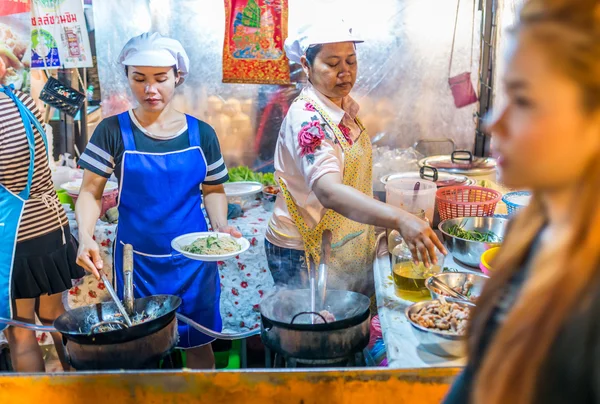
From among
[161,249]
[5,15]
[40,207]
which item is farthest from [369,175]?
[5,15]

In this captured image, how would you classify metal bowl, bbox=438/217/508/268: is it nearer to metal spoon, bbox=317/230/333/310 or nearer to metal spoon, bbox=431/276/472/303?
metal spoon, bbox=431/276/472/303

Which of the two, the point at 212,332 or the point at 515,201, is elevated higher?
the point at 515,201

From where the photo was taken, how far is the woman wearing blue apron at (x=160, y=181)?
9.52ft

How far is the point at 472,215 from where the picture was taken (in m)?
3.03

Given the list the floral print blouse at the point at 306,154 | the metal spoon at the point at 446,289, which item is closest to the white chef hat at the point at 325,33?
the floral print blouse at the point at 306,154

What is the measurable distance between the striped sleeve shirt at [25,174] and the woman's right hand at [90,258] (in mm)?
809

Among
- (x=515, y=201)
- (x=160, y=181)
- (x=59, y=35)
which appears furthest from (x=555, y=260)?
(x=59, y=35)

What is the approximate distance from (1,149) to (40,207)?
15.9 inches

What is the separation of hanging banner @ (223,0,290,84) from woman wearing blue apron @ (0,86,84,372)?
6.32 ft

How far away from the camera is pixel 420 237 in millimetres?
2039

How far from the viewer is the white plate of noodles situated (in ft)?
8.84

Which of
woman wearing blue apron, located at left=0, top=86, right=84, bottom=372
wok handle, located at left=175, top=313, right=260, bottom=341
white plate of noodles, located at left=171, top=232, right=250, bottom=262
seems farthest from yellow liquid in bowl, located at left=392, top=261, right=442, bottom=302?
woman wearing blue apron, located at left=0, top=86, right=84, bottom=372

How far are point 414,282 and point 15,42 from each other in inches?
148

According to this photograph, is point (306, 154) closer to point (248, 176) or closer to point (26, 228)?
point (26, 228)
